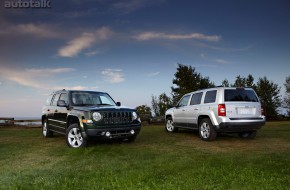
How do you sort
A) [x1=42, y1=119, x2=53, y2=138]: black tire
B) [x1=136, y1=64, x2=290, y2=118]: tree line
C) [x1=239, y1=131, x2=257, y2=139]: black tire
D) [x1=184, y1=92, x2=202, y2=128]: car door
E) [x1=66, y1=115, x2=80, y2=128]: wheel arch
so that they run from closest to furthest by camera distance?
[x1=66, y1=115, x2=80, y2=128]: wheel arch → [x1=184, y1=92, x2=202, y2=128]: car door → [x1=239, y1=131, x2=257, y2=139]: black tire → [x1=42, y1=119, x2=53, y2=138]: black tire → [x1=136, y1=64, x2=290, y2=118]: tree line

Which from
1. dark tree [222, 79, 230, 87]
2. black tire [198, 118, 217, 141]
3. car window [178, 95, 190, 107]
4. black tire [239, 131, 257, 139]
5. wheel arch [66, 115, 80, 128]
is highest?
dark tree [222, 79, 230, 87]

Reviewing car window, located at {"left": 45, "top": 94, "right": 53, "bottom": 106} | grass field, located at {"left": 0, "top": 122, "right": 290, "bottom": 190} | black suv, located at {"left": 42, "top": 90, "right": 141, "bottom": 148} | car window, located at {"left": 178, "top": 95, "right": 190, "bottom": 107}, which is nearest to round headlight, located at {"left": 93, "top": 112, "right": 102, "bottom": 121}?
black suv, located at {"left": 42, "top": 90, "right": 141, "bottom": 148}

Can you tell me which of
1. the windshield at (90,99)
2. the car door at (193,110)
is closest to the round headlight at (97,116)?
the windshield at (90,99)

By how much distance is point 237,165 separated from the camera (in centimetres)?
629

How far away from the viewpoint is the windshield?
1029 centimetres

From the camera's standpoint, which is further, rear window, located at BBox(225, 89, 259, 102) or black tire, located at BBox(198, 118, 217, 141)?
black tire, located at BBox(198, 118, 217, 141)

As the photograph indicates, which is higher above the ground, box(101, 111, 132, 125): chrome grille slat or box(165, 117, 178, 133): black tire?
box(101, 111, 132, 125): chrome grille slat

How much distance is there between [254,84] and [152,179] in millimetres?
57702

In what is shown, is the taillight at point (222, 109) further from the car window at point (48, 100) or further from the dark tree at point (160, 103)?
the dark tree at point (160, 103)

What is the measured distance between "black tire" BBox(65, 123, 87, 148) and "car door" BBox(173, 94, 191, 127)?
503cm

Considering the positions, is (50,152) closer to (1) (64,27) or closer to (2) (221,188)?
(2) (221,188)

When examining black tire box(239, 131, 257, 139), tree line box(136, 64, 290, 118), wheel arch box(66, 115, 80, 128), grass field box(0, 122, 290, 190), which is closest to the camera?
grass field box(0, 122, 290, 190)

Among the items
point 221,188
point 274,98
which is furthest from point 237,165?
point 274,98

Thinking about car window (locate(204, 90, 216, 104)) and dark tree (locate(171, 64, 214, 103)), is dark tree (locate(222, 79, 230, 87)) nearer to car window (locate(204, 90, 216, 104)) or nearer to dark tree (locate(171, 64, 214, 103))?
→ dark tree (locate(171, 64, 214, 103))
